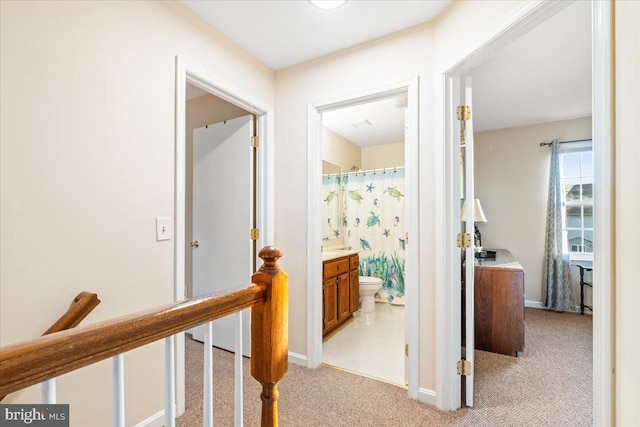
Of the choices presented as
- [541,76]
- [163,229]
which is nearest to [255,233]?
[163,229]

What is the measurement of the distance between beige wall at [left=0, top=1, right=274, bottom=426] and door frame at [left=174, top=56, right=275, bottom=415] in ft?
0.15

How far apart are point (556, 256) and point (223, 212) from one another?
4.04 metres

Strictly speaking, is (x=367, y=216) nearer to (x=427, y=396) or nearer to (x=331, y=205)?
(x=331, y=205)

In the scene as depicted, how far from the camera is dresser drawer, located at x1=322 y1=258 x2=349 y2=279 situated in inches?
111

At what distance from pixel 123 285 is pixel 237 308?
3.40ft

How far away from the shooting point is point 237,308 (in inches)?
31.9

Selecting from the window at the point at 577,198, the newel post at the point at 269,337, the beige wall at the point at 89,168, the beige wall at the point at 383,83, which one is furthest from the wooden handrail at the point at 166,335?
the window at the point at 577,198

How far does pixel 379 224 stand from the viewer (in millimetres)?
4082

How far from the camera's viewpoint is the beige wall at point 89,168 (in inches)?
45.6

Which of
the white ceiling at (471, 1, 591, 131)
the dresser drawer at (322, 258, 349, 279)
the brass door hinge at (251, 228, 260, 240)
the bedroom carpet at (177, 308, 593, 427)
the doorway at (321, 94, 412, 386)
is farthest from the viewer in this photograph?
the doorway at (321, 94, 412, 386)

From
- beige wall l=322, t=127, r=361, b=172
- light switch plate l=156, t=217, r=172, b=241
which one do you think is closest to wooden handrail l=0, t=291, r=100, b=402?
light switch plate l=156, t=217, r=172, b=241

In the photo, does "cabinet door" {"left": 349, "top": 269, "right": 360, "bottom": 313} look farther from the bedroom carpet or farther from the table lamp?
the table lamp

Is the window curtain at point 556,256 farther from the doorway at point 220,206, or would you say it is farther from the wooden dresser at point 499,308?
the doorway at point 220,206

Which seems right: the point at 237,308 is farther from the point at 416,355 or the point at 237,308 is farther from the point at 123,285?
the point at 416,355
